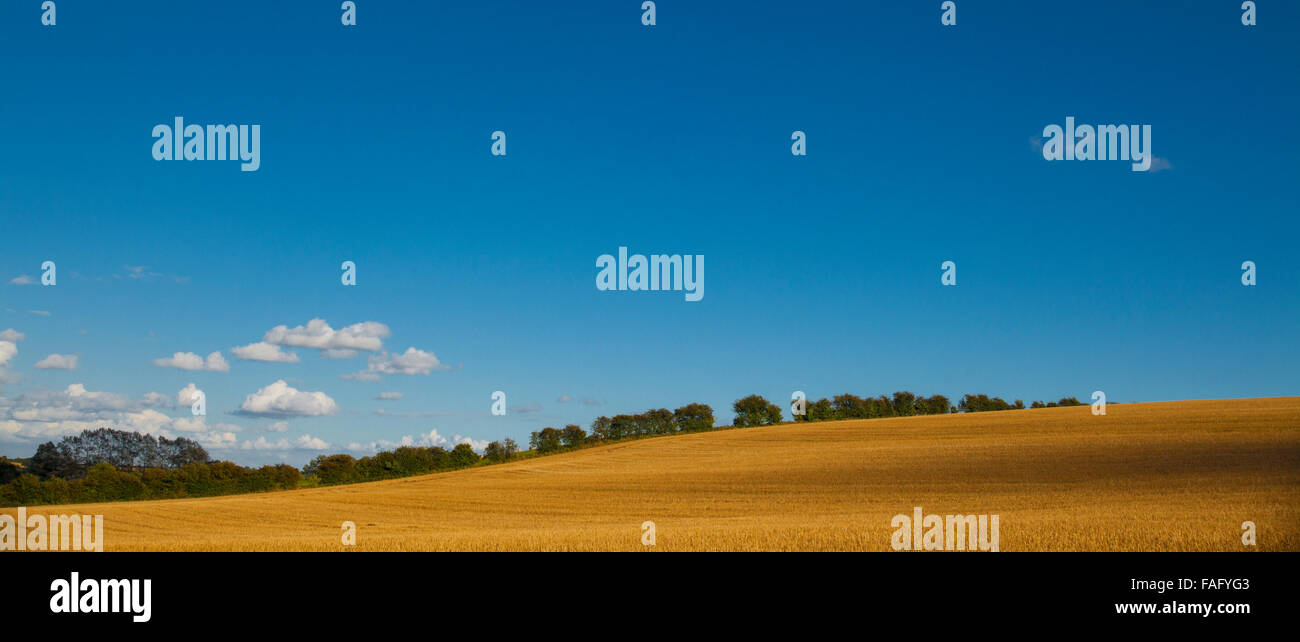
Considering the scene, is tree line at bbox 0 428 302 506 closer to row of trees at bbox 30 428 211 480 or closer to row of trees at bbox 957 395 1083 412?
row of trees at bbox 30 428 211 480

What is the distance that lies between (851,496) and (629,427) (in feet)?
207

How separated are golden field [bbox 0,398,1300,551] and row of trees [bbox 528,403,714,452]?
22987mm

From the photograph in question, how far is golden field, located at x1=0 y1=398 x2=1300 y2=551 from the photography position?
2097cm

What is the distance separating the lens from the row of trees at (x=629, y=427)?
315ft

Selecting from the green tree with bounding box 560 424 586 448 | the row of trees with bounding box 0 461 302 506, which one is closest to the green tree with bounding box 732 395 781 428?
the green tree with bounding box 560 424 586 448

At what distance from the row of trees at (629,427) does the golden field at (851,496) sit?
22987 millimetres
